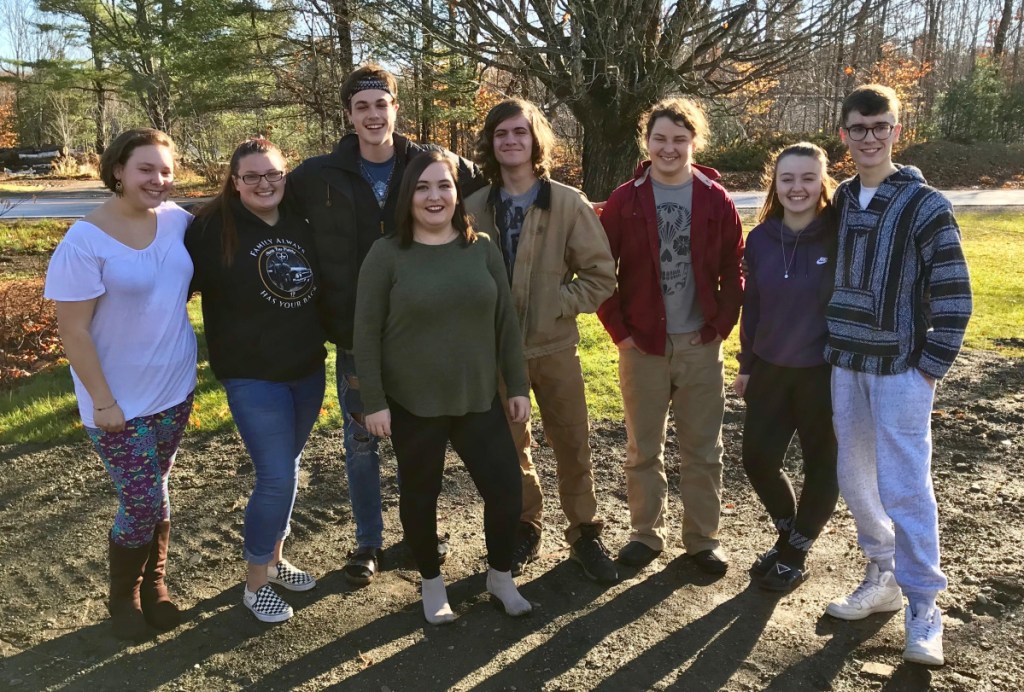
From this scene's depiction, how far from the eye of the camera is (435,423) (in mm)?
3146

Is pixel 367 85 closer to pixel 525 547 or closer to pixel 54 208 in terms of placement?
pixel 525 547

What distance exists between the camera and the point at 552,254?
3.52 meters

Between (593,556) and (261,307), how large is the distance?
194 centimetres

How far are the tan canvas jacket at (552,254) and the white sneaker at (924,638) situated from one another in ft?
5.98

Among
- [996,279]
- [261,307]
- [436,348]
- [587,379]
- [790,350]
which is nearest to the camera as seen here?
[436,348]

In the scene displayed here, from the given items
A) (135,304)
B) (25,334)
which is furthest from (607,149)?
(25,334)

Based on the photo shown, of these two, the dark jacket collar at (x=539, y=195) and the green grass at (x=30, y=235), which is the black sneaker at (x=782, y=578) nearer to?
the dark jacket collar at (x=539, y=195)

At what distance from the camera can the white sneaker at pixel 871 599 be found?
3.30 metres

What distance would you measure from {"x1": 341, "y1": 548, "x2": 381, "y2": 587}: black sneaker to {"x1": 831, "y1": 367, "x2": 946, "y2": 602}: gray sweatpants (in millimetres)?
2269

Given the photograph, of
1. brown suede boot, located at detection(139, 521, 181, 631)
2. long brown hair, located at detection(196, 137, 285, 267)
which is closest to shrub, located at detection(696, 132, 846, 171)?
long brown hair, located at detection(196, 137, 285, 267)

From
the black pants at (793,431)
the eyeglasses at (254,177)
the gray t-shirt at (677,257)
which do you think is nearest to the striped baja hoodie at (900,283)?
the black pants at (793,431)

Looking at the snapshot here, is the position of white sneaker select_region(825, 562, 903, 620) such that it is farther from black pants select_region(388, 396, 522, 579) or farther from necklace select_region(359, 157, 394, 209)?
necklace select_region(359, 157, 394, 209)

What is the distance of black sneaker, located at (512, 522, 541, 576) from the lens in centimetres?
382

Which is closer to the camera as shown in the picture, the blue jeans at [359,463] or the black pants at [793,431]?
the black pants at [793,431]
